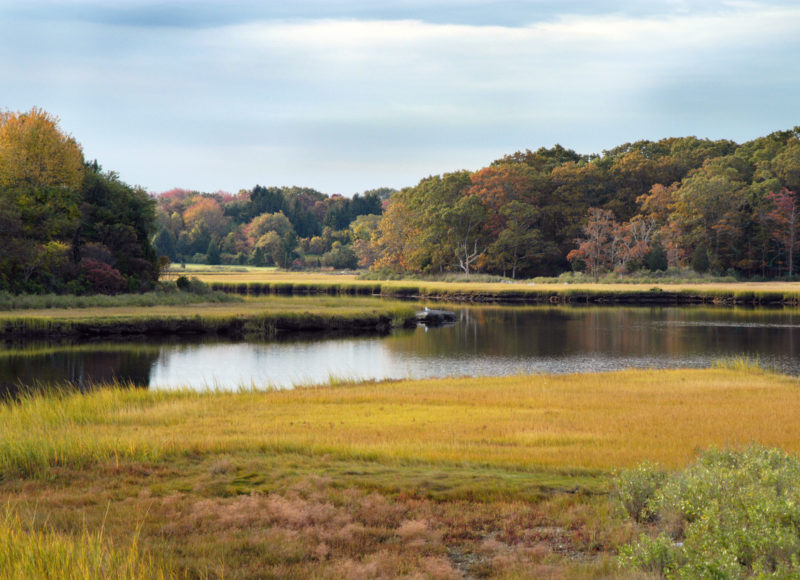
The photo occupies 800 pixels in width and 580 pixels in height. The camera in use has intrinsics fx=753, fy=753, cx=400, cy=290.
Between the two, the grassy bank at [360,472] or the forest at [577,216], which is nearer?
the grassy bank at [360,472]

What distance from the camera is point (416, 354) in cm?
3089

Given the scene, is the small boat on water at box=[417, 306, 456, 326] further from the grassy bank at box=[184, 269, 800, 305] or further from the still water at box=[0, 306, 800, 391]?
the grassy bank at box=[184, 269, 800, 305]

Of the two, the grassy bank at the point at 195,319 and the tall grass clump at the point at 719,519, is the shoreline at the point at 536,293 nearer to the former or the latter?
the grassy bank at the point at 195,319

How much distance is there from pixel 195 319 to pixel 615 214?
63879mm

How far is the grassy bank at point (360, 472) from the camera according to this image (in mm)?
6672

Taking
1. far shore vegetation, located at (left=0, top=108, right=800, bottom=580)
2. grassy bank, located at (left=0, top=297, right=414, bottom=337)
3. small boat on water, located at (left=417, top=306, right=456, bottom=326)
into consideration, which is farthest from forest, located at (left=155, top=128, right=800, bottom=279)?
far shore vegetation, located at (left=0, top=108, right=800, bottom=580)

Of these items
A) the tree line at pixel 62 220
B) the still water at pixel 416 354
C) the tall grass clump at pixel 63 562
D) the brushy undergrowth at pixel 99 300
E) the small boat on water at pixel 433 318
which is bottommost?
the still water at pixel 416 354

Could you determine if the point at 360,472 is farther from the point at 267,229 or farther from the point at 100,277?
the point at 267,229

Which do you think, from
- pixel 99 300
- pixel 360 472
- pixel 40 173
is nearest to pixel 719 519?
pixel 360 472

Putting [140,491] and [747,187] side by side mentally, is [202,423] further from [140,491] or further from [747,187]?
[747,187]

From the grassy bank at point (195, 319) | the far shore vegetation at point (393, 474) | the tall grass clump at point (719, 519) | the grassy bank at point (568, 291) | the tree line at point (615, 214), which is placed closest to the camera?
the tall grass clump at point (719, 519)

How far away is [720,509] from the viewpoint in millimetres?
6457

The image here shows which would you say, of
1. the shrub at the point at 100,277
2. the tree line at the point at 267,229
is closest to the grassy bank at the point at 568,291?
the shrub at the point at 100,277

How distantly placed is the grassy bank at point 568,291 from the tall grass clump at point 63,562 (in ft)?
201
